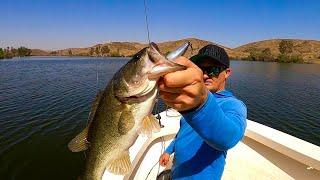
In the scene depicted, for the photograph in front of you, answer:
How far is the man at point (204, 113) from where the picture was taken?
5.98 feet

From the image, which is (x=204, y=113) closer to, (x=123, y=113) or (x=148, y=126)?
(x=148, y=126)

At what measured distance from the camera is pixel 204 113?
204 centimetres

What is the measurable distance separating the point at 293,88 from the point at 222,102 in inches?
1342

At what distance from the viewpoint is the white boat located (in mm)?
5582

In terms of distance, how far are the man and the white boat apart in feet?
7.50

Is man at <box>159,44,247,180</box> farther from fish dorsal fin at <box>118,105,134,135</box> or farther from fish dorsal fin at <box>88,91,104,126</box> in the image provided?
fish dorsal fin at <box>88,91,104,126</box>

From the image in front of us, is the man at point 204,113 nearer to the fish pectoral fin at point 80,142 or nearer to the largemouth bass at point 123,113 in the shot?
the largemouth bass at point 123,113

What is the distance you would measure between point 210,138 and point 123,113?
2.37 ft

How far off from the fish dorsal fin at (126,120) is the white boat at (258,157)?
3.09 metres

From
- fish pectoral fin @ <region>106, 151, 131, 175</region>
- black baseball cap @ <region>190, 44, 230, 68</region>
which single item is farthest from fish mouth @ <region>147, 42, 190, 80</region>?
black baseball cap @ <region>190, 44, 230, 68</region>

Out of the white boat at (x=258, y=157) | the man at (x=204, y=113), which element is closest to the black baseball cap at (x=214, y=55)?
the man at (x=204, y=113)

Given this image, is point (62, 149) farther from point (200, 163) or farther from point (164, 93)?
point (164, 93)

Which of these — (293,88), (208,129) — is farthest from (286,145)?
(293,88)

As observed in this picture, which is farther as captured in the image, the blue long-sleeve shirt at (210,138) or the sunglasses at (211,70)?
the sunglasses at (211,70)
